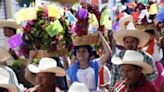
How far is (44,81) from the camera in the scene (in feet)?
15.9

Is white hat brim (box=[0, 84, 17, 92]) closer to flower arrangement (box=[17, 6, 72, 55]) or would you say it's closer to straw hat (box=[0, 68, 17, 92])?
straw hat (box=[0, 68, 17, 92])

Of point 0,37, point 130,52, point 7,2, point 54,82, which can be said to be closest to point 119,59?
point 130,52

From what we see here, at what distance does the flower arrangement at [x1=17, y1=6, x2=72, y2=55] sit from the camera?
18.4 feet

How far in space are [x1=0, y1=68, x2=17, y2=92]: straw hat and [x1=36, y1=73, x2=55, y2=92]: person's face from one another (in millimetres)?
642

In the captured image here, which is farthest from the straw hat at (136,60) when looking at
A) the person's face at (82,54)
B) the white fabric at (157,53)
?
the white fabric at (157,53)

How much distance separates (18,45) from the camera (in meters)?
5.95

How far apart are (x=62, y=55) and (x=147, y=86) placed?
1.21 m

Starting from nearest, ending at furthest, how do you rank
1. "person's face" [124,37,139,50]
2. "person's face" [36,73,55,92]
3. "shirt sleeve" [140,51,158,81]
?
"person's face" [36,73,55,92]
"shirt sleeve" [140,51,158,81]
"person's face" [124,37,139,50]

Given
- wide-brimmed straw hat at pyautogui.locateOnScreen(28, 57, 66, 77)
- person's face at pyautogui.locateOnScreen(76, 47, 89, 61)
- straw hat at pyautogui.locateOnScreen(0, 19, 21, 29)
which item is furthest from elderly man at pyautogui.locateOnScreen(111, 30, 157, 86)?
straw hat at pyautogui.locateOnScreen(0, 19, 21, 29)

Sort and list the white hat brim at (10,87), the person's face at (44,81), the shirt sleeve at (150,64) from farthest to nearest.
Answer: the shirt sleeve at (150,64) → the person's face at (44,81) → the white hat brim at (10,87)

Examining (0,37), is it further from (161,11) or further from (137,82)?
(137,82)

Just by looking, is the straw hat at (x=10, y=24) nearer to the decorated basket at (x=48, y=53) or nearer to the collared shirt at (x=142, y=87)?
the decorated basket at (x=48, y=53)

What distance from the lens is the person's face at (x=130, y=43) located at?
6.11 m

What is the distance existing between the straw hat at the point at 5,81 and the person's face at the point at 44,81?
0.64 metres
